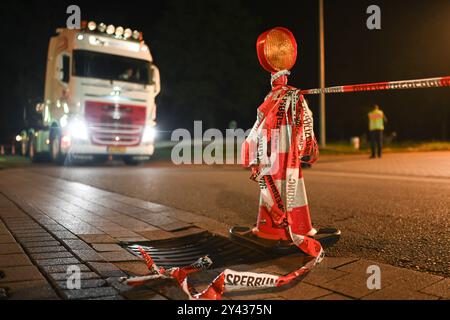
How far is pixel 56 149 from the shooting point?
630 inches

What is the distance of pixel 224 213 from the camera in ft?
20.0

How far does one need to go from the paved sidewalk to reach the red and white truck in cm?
777

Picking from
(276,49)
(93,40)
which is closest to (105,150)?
(93,40)

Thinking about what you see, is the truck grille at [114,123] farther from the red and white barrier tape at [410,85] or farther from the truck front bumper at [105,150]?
the red and white barrier tape at [410,85]

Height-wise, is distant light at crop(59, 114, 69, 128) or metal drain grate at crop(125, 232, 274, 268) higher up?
distant light at crop(59, 114, 69, 128)

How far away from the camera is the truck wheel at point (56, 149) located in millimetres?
15492

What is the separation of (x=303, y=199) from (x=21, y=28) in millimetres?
32215

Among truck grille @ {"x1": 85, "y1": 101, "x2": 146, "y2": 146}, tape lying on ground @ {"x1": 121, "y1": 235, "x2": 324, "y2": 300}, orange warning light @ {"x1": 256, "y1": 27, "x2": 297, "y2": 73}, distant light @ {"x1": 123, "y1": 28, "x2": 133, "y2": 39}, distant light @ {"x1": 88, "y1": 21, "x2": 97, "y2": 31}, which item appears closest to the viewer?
tape lying on ground @ {"x1": 121, "y1": 235, "x2": 324, "y2": 300}

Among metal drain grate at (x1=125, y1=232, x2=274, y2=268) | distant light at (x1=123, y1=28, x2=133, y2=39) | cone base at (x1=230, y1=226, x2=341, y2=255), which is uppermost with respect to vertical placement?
distant light at (x1=123, y1=28, x2=133, y2=39)

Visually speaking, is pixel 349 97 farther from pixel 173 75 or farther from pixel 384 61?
pixel 173 75

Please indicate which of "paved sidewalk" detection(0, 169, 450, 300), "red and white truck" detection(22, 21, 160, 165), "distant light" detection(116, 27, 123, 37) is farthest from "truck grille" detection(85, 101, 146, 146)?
"paved sidewalk" detection(0, 169, 450, 300)

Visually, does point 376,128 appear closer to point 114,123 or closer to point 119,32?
point 114,123

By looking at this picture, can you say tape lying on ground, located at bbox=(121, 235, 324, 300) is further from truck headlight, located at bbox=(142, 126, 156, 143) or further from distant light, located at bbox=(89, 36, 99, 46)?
truck headlight, located at bbox=(142, 126, 156, 143)

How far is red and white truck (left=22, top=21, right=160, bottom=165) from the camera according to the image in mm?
13930
